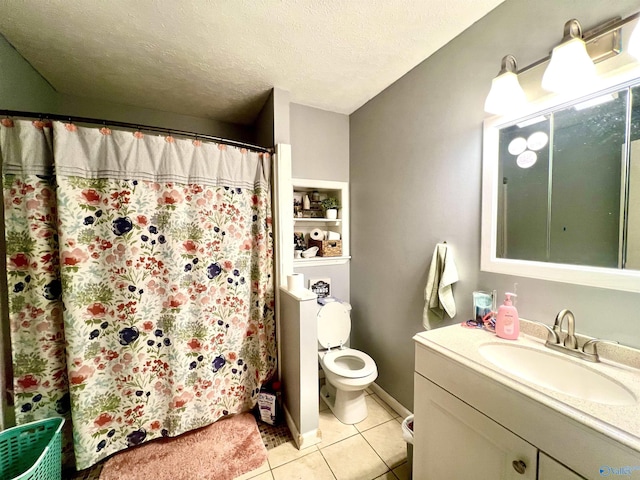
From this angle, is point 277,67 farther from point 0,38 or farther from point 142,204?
point 0,38

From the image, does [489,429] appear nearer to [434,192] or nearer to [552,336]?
[552,336]

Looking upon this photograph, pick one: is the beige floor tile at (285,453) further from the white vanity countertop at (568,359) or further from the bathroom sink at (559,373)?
the bathroom sink at (559,373)

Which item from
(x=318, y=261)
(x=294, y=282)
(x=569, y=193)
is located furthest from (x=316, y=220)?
(x=569, y=193)

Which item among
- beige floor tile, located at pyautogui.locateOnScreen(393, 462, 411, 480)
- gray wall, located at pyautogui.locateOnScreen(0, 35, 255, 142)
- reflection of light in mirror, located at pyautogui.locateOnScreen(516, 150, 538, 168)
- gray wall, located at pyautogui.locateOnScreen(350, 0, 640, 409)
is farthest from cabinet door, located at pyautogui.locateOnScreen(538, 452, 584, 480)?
gray wall, located at pyautogui.locateOnScreen(0, 35, 255, 142)

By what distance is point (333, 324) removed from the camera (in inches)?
77.7

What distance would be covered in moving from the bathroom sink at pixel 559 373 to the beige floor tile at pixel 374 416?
1.10 m

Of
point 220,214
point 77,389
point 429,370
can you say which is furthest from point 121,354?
point 429,370

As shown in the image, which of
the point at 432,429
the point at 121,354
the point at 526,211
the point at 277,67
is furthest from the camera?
the point at 277,67

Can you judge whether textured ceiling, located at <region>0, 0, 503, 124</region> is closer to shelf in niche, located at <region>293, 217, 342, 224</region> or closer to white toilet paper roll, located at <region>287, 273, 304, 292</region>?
shelf in niche, located at <region>293, 217, 342, 224</region>

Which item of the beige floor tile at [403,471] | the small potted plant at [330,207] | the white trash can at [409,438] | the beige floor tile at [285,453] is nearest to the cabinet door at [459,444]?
the white trash can at [409,438]

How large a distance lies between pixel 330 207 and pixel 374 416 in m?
1.73

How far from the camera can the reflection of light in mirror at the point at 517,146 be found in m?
1.11

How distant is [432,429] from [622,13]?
5.67 ft

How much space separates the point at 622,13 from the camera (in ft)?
2.69
